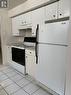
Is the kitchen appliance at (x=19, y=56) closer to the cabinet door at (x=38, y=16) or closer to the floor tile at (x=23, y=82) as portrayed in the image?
the floor tile at (x=23, y=82)

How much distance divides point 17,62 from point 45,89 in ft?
5.17

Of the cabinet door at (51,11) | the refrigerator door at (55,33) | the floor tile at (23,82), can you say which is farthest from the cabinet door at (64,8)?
the floor tile at (23,82)

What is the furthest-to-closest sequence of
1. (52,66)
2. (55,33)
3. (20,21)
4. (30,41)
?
(20,21)
(30,41)
(52,66)
(55,33)

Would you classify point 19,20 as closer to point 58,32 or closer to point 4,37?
point 4,37

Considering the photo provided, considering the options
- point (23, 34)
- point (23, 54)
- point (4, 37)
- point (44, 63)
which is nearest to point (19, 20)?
point (23, 34)

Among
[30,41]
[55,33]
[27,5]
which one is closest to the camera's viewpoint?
[55,33]

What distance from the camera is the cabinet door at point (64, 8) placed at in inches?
74.2

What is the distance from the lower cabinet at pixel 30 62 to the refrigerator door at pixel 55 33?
60 centimetres

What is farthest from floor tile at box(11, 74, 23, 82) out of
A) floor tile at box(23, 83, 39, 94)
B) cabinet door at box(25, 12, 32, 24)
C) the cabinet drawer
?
cabinet door at box(25, 12, 32, 24)

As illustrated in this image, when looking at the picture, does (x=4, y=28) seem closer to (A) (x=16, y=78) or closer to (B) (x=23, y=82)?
(A) (x=16, y=78)

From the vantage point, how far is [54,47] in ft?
6.53

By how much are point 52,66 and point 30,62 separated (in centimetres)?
95

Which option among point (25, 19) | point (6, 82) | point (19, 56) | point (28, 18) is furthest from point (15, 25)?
point (6, 82)

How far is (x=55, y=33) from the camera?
196 centimetres
